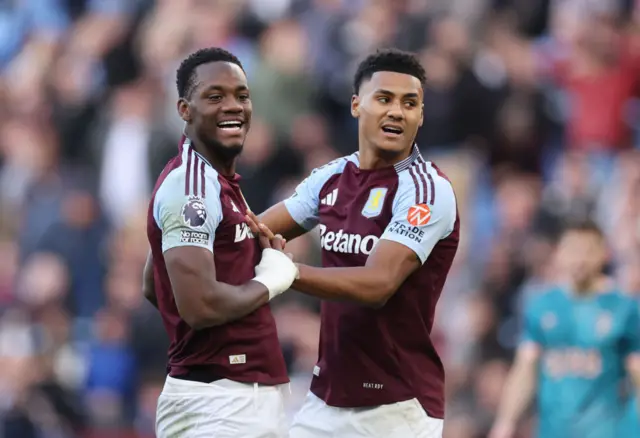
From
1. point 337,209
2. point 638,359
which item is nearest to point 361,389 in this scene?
point 337,209

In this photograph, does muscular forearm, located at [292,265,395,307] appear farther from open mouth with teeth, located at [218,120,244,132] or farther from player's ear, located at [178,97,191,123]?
player's ear, located at [178,97,191,123]

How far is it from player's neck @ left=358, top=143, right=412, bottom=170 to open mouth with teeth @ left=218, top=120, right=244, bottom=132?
0.93 metres

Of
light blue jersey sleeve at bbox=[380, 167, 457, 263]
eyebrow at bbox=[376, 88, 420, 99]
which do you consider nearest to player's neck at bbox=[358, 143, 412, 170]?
light blue jersey sleeve at bbox=[380, 167, 457, 263]

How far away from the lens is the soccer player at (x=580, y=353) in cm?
880

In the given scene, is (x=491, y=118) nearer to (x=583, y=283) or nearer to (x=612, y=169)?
(x=612, y=169)

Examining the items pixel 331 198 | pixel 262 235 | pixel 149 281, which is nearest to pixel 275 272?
pixel 262 235

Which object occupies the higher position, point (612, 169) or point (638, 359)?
point (612, 169)

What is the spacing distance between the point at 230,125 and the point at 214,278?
69 cm

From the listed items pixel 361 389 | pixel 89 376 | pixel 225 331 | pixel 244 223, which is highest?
pixel 244 223

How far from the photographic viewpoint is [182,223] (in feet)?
19.0

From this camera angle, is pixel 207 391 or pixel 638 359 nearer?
pixel 207 391

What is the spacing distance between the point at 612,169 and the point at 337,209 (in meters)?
5.52

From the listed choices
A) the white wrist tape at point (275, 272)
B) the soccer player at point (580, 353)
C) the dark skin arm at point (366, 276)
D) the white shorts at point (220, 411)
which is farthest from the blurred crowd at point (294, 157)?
the white shorts at point (220, 411)

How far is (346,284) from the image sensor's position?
6293mm
